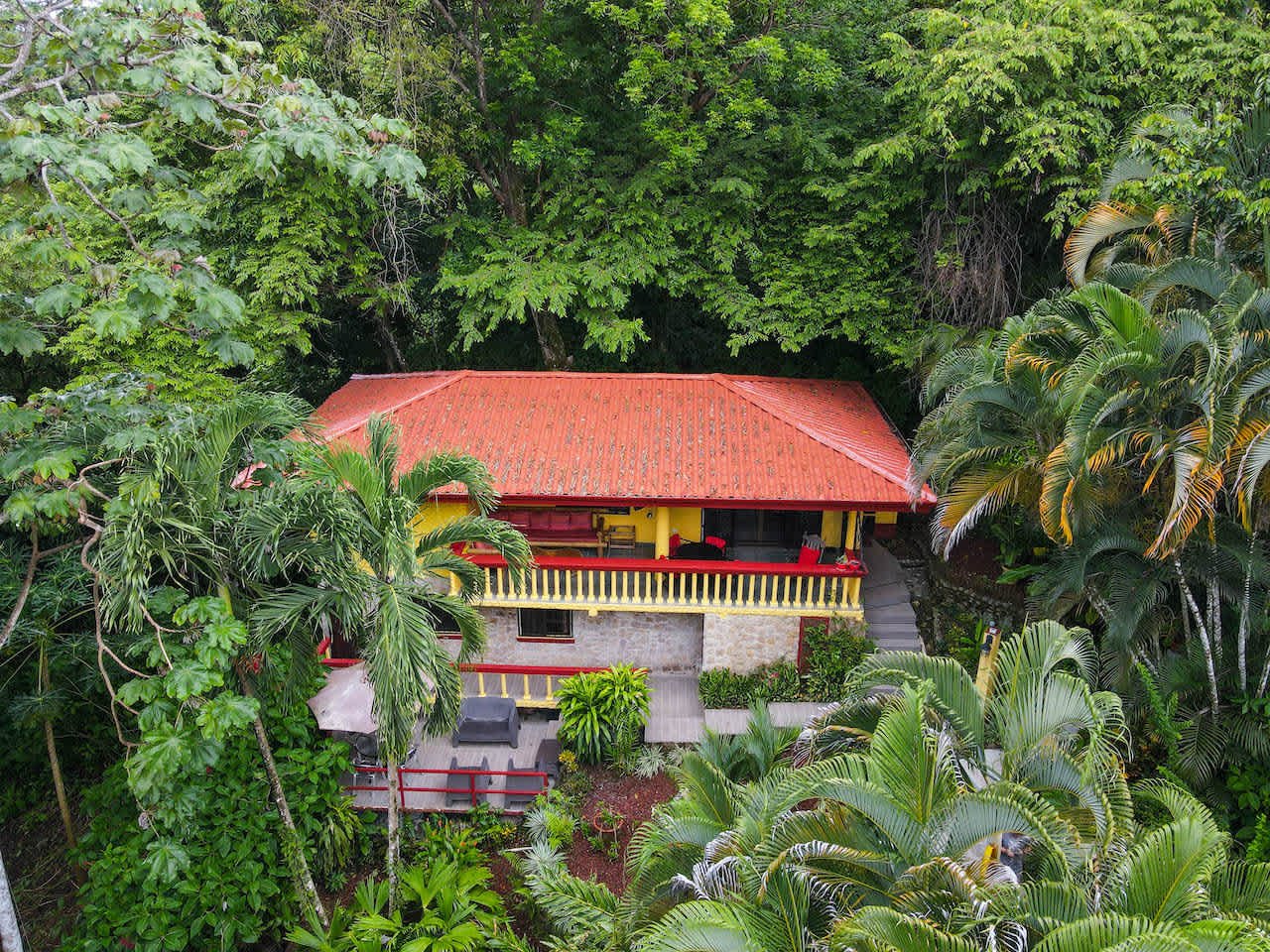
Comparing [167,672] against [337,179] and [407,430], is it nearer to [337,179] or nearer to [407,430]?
[407,430]

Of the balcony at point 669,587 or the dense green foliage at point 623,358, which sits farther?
the balcony at point 669,587

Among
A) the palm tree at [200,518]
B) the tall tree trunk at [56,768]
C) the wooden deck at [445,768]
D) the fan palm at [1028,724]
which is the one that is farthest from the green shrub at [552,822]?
the tall tree trunk at [56,768]

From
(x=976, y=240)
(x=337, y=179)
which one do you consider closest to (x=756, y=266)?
(x=976, y=240)

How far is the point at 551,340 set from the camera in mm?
20391

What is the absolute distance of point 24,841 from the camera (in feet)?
43.6

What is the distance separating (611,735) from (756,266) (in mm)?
10008

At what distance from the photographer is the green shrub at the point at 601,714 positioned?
1355 cm

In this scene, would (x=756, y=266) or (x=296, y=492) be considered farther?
(x=756, y=266)

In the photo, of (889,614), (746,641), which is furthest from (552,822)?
(889,614)

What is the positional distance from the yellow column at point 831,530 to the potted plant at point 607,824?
671 centimetres

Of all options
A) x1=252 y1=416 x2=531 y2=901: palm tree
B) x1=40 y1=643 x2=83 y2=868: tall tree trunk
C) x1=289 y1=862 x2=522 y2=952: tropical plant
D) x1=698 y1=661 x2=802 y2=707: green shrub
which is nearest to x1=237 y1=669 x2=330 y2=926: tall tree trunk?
x1=289 y1=862 x2=522 y2=952: tropical plant

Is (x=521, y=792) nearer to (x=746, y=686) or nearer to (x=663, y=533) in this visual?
(x=746, y=686)

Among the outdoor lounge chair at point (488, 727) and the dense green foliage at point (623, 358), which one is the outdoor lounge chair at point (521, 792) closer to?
the dense green foliage at point (623, 358)

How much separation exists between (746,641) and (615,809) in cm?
392
